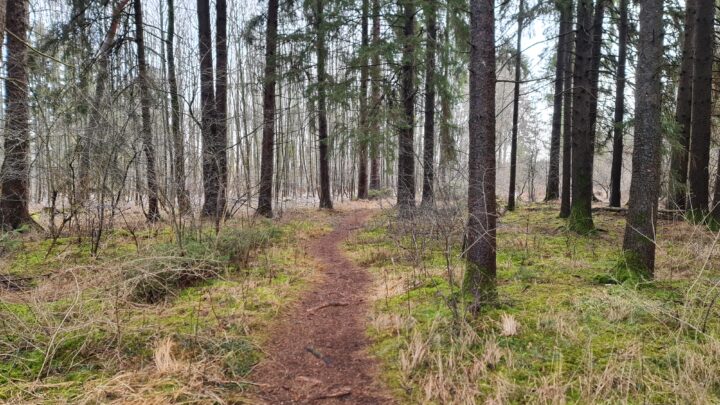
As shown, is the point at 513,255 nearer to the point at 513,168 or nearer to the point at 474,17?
the point at 474,17

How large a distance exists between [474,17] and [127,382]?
4.41 m

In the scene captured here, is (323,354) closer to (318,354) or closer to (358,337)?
(318,354)

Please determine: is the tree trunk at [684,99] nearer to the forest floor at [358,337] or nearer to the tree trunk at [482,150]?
the forest floor at [358,337]

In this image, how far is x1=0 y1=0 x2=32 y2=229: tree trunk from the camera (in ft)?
20.3

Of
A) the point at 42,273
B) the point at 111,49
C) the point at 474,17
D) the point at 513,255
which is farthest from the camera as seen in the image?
the point at 111,49

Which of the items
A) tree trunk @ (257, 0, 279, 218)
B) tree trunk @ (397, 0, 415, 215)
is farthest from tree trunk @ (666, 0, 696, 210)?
tree trunk @ (257, 0, 279, 218)

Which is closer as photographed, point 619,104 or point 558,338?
point 558,338

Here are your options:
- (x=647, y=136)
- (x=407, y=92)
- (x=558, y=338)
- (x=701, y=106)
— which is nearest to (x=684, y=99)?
(x=701, y=106)

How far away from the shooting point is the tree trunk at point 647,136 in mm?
4398

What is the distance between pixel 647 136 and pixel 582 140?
4.18 m

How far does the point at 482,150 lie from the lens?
13.2ft

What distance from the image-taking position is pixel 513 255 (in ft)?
21.5

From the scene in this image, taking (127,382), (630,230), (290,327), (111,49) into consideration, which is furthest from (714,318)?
(111,49)

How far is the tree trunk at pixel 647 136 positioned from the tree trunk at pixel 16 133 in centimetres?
804
